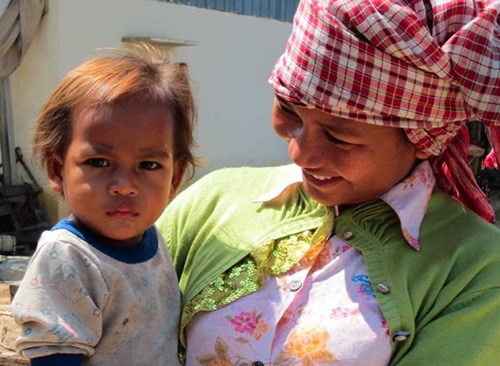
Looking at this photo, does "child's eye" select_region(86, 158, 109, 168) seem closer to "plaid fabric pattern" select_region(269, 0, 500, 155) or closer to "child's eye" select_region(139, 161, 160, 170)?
Result: "child's eye" select_region(139, 161, 160, 170)

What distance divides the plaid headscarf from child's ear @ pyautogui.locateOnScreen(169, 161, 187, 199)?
1.11 feet

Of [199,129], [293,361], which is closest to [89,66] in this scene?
[293,361]

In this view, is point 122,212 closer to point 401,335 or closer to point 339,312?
point 339,312

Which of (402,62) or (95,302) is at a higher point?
(402,62)

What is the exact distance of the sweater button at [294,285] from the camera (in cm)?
196

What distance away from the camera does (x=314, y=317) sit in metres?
1.91

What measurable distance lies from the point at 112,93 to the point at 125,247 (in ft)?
1.16

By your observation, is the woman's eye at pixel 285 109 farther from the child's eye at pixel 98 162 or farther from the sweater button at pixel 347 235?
the child's eye at pixel 98 162

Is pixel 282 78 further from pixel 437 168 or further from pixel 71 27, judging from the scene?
pixel 71 27

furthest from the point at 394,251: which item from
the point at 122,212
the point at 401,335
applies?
the point at 122,212

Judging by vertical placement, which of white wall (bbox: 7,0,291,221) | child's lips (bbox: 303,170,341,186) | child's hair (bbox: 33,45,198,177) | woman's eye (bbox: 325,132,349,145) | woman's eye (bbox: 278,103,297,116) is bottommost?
white wall (bbox: 7,0,291,221)

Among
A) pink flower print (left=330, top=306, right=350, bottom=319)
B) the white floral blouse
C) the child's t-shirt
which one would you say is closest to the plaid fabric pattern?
the white floral blouse

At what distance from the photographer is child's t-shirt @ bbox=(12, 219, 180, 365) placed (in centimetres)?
161

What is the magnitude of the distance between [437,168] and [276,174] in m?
0.47
